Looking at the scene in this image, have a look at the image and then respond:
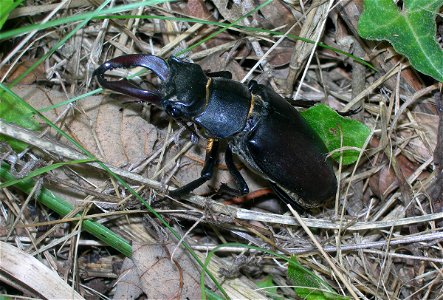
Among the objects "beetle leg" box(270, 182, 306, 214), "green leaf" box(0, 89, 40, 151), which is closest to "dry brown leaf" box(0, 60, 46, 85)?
"green leaf" box(0, 89, 40, 151)

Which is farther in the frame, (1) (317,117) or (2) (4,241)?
(1) (317,117)

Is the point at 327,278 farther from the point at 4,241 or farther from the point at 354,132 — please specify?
the point at 4,241

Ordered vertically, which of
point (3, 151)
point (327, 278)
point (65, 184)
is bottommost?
point (327, 278)

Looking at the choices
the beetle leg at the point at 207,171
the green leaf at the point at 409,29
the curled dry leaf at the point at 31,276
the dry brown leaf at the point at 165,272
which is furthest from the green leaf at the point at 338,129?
the curled dry leaf at the point at 31,276

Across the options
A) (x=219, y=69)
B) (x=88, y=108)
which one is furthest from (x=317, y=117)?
(x=88, y=108)

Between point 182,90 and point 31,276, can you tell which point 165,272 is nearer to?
point 31,276

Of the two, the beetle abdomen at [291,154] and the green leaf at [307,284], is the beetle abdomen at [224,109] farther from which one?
the green leaf at [307,284]

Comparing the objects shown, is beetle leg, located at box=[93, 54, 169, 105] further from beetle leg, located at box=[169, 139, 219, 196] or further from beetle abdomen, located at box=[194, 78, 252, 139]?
beetle leg, located at box=[169, 139, 219, 196]
